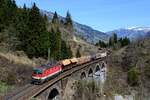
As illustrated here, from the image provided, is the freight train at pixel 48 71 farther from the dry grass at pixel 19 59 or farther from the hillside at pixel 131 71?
the hillside at pixel 131 71

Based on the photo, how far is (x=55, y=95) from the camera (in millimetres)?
50750

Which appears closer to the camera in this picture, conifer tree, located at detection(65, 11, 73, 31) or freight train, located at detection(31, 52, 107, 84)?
freight train, located at detection(31, 52, 107, 84)

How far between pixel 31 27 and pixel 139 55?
6217cm

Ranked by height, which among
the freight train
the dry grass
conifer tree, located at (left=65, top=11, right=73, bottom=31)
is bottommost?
the freight train

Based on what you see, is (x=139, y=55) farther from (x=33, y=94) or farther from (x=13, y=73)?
(x=33, y=94)

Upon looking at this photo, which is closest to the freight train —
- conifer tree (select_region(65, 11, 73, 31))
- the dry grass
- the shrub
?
the dry grass

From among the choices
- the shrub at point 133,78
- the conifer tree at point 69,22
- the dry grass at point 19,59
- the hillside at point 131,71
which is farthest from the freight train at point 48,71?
the conifer tree at point 69,22

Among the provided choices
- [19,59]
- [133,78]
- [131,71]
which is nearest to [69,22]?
[131,71]

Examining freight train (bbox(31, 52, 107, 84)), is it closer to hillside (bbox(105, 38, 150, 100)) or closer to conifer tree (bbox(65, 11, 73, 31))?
hillside (bbox(105, 38, 150, 100))

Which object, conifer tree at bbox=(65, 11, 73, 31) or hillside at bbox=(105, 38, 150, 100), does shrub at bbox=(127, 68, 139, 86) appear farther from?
conifer tree at bbox=(65, 11, 73, 31)

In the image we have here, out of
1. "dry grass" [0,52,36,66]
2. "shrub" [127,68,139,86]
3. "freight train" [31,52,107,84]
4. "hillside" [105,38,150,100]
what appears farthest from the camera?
"shrub" [127,68,139,86]

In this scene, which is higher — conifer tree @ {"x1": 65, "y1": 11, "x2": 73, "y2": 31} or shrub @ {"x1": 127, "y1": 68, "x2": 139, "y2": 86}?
conifer tree @ {"x1": 65, "y1": 11, "x2": 73, "y2": 31}

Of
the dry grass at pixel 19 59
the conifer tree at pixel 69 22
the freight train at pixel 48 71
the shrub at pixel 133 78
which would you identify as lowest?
the shrub at pixel 133 78

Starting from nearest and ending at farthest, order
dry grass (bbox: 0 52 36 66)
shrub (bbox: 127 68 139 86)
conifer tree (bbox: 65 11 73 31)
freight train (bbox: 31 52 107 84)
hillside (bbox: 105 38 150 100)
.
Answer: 1. freight train (bbox: 31 52 107 84)
2. dry grass (bbox: 0 52 36 66)
3. hillside (bbox: 105 38 150 100)
4. shrub (bbox: 127 68 139 86)
5. conifer tree (bbox: 65 11 73 31)
